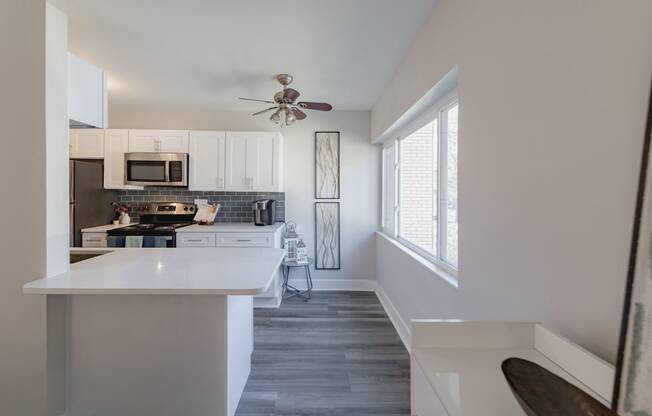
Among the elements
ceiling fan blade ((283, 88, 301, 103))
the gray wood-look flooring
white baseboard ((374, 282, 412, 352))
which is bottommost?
the gray wood-look flooring

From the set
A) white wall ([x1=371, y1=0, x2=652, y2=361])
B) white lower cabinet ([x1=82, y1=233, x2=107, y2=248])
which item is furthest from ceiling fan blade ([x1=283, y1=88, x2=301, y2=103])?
white lower cabinet ([x1=82, y1=233, x2=107, y2=248])

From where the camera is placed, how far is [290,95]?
2867 millimetres

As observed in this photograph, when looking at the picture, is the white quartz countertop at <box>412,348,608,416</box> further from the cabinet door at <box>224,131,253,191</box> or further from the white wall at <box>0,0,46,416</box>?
the cabinet door at <box>224,131,253,191</box>

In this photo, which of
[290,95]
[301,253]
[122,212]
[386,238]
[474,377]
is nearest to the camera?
[474,377]

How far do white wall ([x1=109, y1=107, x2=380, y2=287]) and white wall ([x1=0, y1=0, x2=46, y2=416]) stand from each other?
2.85m

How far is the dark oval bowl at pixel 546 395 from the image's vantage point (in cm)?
68

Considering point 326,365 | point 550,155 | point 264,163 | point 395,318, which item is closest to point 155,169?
point 264,163

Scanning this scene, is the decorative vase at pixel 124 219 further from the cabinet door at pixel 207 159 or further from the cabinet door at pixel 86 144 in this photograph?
the cabinet door at pixel 207 159

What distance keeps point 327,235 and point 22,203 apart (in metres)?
3.30

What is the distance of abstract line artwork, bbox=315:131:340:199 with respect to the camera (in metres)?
4.45

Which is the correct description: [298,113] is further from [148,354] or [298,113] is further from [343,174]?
[148,354]

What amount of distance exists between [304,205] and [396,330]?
2073 mm

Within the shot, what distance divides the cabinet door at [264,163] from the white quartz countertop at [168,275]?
189 centimetres

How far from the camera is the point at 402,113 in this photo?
285cm
